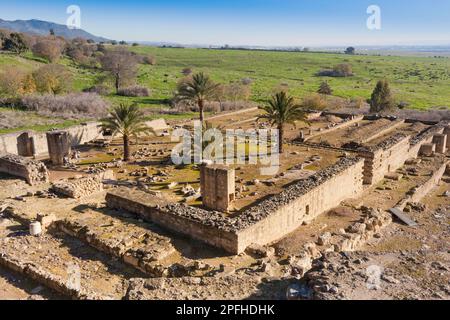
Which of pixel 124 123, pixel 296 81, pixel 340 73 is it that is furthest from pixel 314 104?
pixel 340 73

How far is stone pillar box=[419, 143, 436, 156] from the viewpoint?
2836 centimetres

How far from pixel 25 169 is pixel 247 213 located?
11266 mm

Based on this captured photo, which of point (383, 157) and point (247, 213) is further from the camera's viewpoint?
point (383, 157)

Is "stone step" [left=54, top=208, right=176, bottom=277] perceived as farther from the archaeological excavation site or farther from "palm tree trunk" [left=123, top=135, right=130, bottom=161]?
"palm tree trunk" [left=123, top=135, right=130, bottom=161]

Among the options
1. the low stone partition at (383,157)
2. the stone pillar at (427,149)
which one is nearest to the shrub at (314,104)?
the stone pillar at (427,149)

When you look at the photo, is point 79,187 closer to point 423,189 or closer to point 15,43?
point 423,189

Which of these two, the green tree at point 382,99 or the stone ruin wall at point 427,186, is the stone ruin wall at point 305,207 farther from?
the green tree at point 382,99

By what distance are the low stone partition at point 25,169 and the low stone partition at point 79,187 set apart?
1.86 meters

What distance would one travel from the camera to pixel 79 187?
1788 cm

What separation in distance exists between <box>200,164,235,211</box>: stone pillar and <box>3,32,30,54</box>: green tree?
65.9 m

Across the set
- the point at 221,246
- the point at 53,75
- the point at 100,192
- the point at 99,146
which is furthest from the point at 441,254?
the point at 53,75
